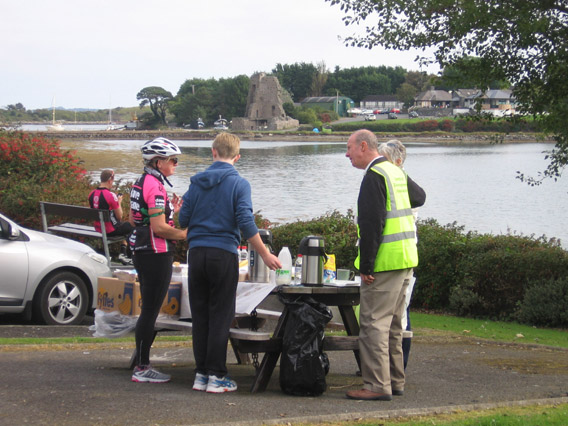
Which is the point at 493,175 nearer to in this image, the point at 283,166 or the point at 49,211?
the point at 283,166

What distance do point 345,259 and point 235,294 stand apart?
318 inches

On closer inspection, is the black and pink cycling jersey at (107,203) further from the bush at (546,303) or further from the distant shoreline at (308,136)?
the distant shoreline at (308,136)

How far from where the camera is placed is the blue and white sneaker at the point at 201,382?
650 centimetres

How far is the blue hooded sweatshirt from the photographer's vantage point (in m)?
6.24

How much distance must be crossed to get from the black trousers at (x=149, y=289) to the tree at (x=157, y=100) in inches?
7526

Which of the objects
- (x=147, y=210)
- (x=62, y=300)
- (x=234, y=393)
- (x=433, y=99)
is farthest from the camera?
(x=433, y=99)

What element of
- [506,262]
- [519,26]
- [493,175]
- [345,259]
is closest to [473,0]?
[519,26]

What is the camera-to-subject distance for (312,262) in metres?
6.57

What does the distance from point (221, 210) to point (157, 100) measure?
19593 cm

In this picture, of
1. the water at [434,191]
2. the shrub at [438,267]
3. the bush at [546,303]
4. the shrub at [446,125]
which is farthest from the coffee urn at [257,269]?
the shrub at [446,125]

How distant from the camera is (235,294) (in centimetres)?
640

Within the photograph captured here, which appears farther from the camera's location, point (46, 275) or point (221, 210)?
point (46, 275)

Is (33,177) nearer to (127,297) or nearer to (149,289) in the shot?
(127,297)

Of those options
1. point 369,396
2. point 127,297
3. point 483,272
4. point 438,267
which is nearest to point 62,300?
point 127,297
